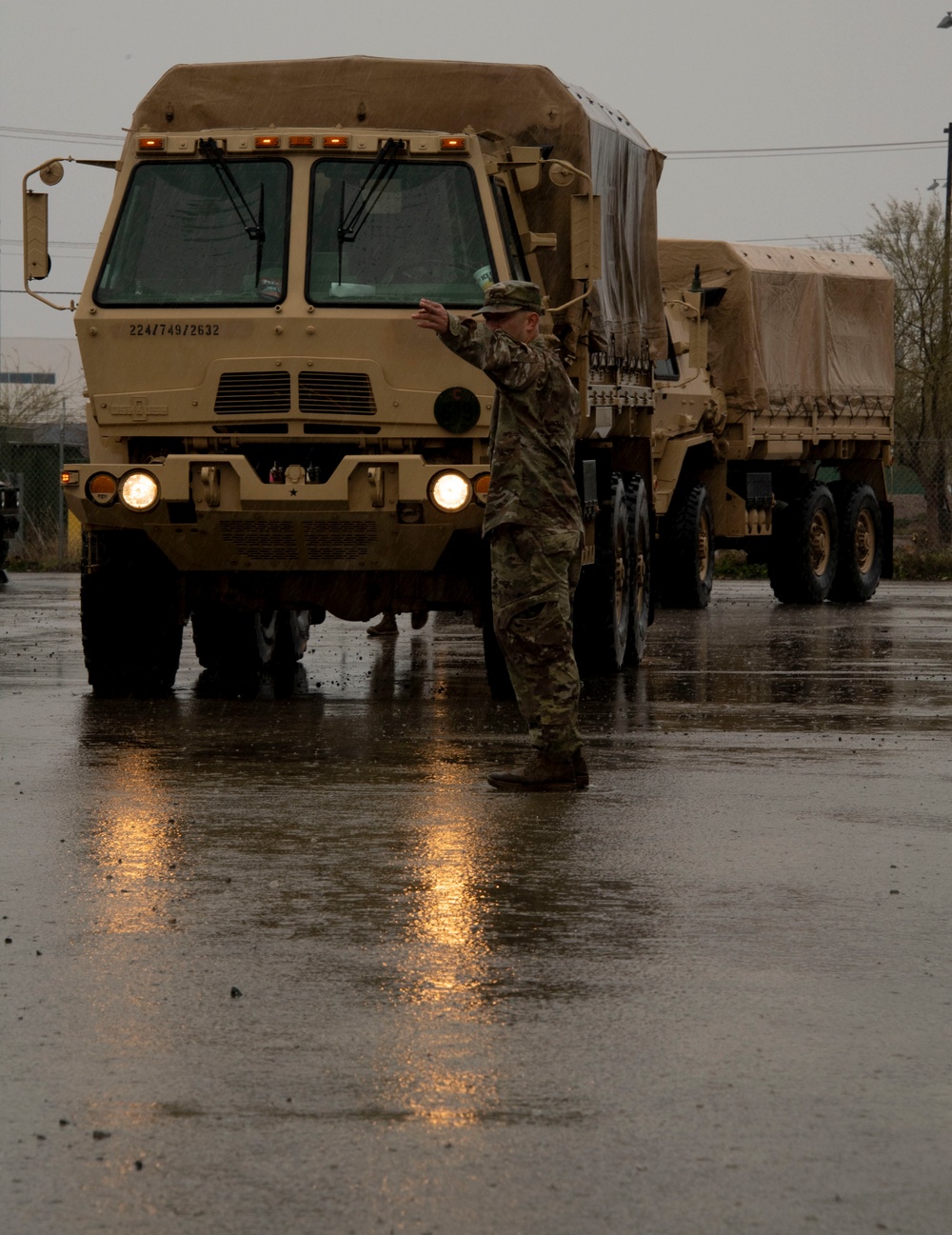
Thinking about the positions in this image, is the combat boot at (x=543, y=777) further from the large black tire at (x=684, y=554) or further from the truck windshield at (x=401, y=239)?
the large black tire at (x=684, y=554)

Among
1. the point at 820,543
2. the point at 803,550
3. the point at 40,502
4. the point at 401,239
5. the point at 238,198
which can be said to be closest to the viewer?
the point at 401,239

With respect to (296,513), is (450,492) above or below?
above

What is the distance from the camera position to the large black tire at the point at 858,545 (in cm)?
2559

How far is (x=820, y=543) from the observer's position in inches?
1000

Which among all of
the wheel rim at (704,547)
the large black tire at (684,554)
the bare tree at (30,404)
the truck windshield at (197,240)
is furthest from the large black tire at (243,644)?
the bare tree at (30,404)

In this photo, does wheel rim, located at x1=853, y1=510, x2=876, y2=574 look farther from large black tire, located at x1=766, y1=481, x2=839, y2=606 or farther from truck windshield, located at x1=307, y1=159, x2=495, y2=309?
truck windshield, located at x1=307, y1=159, x2=495, y2=309

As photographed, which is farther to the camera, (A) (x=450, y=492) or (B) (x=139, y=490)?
(B) (x=139, y=490)

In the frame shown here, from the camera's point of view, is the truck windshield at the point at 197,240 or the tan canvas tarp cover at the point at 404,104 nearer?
the truck windshield at the point at 197,240

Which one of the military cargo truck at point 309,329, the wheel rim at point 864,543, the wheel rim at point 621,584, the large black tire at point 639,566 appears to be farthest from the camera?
the wheel rim at point 864,543

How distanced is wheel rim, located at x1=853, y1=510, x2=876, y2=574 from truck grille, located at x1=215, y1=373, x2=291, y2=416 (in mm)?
14727

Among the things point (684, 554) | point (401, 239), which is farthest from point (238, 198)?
point (684, 554)

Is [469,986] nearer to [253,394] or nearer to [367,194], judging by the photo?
[253,394]

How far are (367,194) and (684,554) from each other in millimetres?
11499

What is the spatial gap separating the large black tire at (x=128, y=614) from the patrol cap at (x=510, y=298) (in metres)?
4.12
